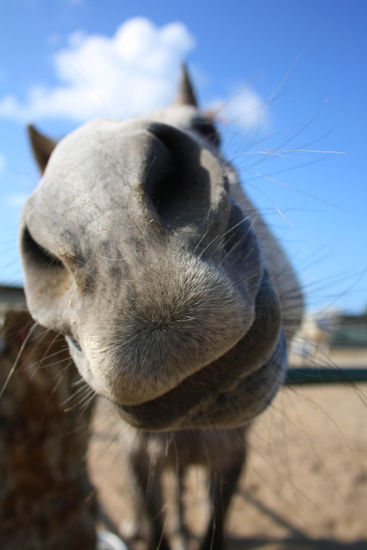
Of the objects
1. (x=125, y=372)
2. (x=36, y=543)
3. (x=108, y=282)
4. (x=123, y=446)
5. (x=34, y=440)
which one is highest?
(x=108, y=282)

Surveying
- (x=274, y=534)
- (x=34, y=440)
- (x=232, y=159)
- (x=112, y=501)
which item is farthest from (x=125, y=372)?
(x=112, y=501)

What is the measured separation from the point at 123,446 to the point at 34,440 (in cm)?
134

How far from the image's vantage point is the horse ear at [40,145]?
170cm

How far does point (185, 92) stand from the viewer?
7.34 feet

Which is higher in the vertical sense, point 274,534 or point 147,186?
point 147,186

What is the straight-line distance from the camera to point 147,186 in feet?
2.83

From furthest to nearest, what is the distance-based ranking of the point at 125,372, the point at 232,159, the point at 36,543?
the point at 36,543, the point at 232,159, the point at 125,372

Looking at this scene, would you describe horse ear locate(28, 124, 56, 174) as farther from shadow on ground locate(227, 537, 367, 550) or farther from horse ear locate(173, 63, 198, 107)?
shadow on ground locate(227, 537, 367, 550)

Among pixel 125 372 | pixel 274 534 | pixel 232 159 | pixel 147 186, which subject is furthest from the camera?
pixel 274 534

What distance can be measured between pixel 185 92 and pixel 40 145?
0.96 m

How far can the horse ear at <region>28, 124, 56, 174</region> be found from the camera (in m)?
1.70

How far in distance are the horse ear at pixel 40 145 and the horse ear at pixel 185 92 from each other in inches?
33.7

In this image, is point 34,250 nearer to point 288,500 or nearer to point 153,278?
point 153,278

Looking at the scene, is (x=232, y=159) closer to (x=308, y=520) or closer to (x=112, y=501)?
(x=308, y=520)
